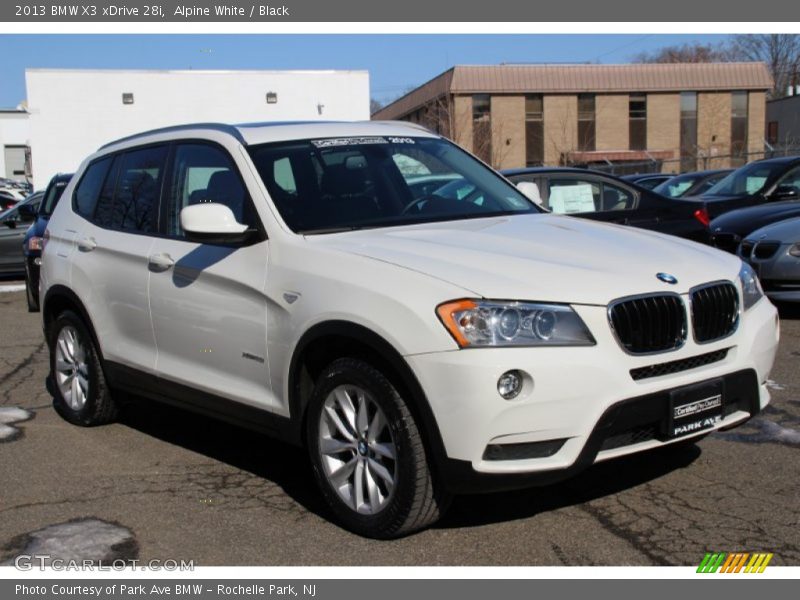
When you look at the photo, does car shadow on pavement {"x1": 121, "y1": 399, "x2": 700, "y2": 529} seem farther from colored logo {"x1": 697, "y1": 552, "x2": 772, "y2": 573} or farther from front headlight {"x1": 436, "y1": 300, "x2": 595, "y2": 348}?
front headlight {"x1": 436, "y1": 300, "x2": 595, "y2": 348}

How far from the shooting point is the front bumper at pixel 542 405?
3865 millimetres

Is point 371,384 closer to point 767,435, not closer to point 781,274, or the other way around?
point 767,435

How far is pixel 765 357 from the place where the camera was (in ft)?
15.3

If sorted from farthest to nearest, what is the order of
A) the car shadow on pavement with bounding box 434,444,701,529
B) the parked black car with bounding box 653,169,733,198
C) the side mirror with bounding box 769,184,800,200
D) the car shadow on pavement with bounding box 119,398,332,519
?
the parked black car with bounding box 653,169,733,198
the side mirror with bounding box 769,184,800,200
the car shadow on pavement with bounding box 119,398,332,519
the car shadow on pavement with bounding box 434,444,701,529

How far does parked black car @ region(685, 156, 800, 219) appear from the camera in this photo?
13.1m

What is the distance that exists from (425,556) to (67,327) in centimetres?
354

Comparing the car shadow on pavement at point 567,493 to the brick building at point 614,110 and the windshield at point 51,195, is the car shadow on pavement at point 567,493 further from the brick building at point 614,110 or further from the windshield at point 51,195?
the brick building at point 614,110

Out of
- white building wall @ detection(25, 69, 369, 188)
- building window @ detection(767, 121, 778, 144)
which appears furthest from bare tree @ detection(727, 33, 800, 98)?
white building wall @ detection(25, 69, 369, 188)

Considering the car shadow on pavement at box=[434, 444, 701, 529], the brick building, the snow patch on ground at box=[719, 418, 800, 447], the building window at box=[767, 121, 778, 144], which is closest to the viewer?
the car shadow on pavement at box=[434, 444, 701, 529]

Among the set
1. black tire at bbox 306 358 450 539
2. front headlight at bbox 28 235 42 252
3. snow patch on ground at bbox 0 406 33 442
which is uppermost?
front headlight at bbox 28 235 42 252

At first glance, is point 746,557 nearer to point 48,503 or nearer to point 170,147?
point 48,503

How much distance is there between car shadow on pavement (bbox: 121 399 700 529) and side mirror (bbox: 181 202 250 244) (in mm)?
1347

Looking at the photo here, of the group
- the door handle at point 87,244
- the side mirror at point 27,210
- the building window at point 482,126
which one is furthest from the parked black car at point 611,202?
the building window at point 482,126

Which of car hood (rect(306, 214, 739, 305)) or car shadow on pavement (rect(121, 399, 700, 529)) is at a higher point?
car hood (rect(306, 214, 739, 305))
